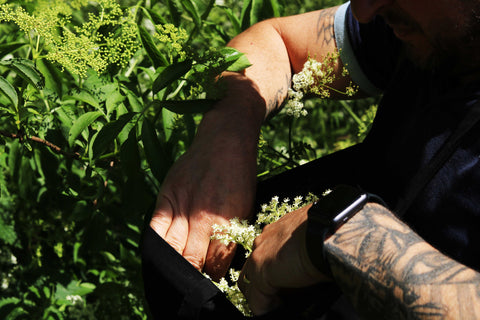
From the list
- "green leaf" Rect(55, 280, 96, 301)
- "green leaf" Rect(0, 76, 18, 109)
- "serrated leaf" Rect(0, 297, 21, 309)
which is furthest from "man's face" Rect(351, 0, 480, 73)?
"serrated leaf" Rect(0, 297, 21, 309)

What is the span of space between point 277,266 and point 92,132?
28.6 inches

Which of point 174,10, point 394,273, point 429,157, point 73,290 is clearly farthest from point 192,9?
point 73,290

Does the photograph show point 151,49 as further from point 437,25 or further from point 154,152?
point 437,25

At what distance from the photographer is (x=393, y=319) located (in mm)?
901

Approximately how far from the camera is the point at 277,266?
40.5 inches

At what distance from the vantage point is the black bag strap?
103 centimetres

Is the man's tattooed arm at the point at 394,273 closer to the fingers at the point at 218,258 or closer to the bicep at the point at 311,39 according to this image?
the fingers at the point at 218,258

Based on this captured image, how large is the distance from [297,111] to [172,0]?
0.57 m

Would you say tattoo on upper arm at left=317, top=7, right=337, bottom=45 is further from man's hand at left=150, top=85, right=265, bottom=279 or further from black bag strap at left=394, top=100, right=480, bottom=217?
black bag strap at left=394, top=100, right=480, bottom=217

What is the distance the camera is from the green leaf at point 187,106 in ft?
4.41

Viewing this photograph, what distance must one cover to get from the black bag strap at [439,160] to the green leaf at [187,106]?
576 mm

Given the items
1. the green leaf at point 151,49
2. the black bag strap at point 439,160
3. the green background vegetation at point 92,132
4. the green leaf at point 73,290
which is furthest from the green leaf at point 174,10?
the green leaf at point 73,290

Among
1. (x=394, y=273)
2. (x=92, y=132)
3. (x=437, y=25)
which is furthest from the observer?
(x=92, y=132)

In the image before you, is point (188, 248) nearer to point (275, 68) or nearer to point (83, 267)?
point (275, 68)
